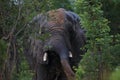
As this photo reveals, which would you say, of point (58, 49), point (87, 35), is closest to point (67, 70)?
point (58, 49)

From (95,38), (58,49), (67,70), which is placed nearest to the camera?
(95,38)

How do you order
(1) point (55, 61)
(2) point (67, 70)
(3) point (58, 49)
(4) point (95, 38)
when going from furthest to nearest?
1. (1) point (55, 61)
2. (3) point (58, 49)
3. (2) point (67, 70)
4. (4) point (95, 38)

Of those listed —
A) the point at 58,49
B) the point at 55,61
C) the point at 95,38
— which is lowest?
the point at 55,61

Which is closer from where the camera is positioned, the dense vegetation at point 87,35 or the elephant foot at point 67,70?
the dense vegetation at point 87,35

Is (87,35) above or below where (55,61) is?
above

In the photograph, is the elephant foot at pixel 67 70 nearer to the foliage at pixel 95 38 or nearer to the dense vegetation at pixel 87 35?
the dense vegetation at pixel 87 35

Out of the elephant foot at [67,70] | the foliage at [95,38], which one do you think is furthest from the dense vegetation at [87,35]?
the elephant foot at [67,70]

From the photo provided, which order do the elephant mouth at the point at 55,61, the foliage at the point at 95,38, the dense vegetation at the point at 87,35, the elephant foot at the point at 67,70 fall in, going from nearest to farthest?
1. the dense vegetation at the point at 87,35
2. the foliage at the point at 95,38
3. the elephant foot at the point at 67,70
4. the elephant mouth at the point at 55,61

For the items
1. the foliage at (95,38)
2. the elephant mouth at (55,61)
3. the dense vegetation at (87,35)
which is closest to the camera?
the dense vegetation at (87,35)

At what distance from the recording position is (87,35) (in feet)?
22.8

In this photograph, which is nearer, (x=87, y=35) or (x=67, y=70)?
(x=87, y=35)

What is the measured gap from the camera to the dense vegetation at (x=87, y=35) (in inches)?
211

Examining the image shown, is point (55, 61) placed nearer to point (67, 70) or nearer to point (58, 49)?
point (58, 49)

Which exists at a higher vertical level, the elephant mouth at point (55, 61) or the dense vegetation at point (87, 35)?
the dense vegetation at point (87, 35)
